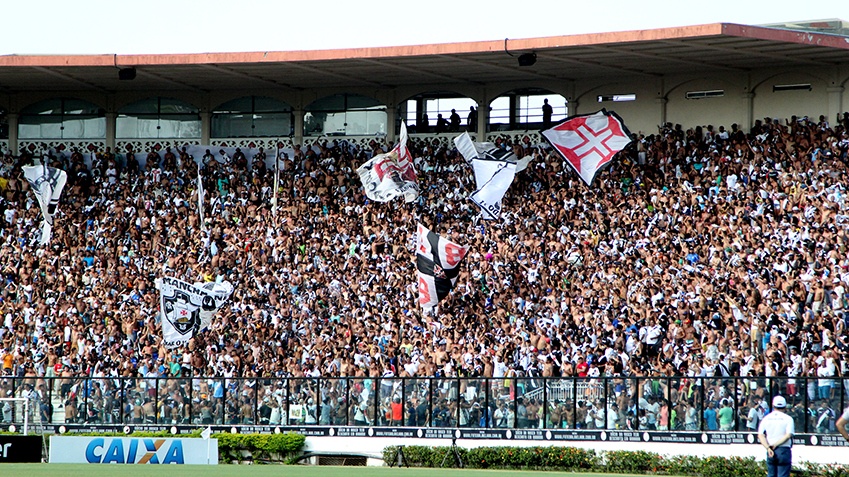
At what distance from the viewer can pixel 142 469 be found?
2656 centimetres

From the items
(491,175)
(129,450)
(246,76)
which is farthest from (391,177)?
(129,450)

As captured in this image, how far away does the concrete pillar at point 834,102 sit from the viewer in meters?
39.1

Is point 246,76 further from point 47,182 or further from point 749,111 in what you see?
point 749,111

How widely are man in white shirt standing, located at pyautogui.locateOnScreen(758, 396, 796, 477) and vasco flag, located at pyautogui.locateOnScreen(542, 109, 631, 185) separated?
18033 mm

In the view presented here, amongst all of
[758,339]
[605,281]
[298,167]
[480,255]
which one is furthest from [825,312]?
[298,167]

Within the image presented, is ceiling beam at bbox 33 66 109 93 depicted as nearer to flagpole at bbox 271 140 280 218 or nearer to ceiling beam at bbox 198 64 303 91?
ceiling beam at bbox 198 64 303 91

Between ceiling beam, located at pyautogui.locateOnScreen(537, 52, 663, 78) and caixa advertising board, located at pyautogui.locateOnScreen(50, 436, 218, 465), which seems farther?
ceiling beam, located at pyautogui.locateOnScreen(537, 52, 663, 78)

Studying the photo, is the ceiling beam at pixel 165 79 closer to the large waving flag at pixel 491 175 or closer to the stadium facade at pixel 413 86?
the stadium facade at pixel 413 86

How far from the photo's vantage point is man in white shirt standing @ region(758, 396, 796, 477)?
20.3 meters

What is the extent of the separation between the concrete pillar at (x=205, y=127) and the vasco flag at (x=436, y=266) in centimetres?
1485

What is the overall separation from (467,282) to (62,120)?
806 inches

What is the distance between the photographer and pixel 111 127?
48469 millimetres

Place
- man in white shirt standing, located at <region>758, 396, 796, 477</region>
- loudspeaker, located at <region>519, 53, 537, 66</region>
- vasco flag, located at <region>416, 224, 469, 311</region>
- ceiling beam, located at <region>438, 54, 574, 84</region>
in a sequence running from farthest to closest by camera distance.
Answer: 1. ceiling beam, located at <region>438, 54, 574, 84</region>
2. loudspeaker, located at <region>519, 53, 537, 66</region>
3. vasco flag, located at <region>416, 224, 469, 311</region>
4. man in white shirt standing, located at <region>758, 396, 796, 477</region>

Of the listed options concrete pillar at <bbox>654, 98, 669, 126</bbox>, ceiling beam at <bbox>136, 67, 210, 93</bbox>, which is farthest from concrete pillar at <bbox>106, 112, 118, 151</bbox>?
concrete pillar at <bbox>654, 98, 669, 126</bbox>
